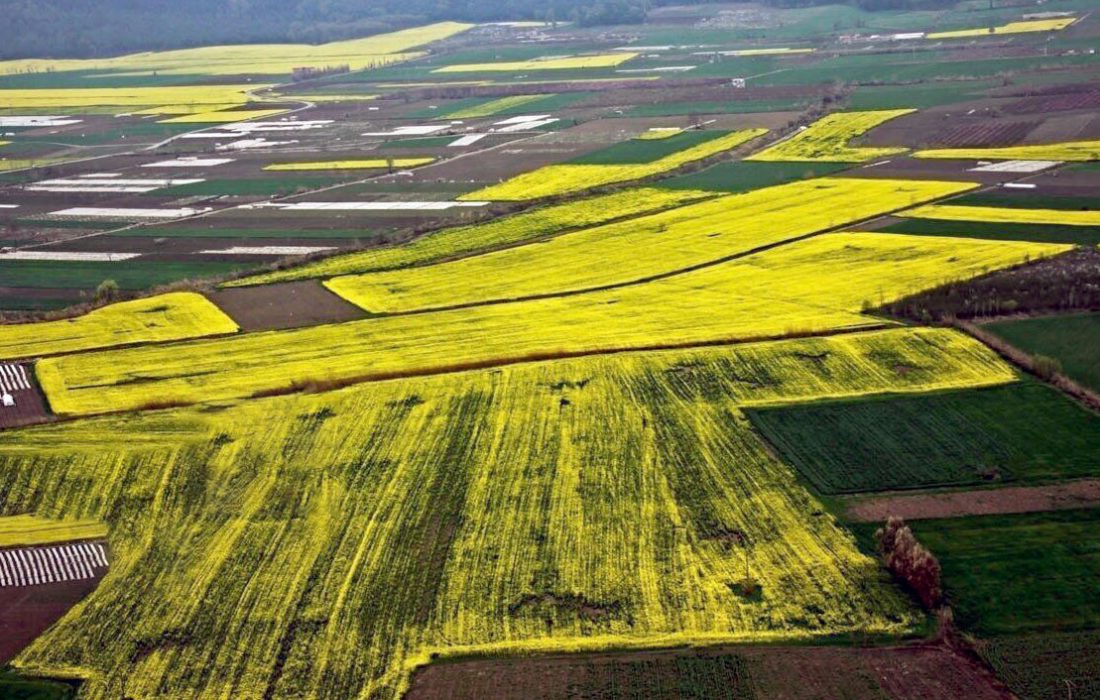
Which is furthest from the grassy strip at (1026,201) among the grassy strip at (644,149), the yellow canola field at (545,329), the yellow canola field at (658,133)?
the yellow canola field at (658,133)

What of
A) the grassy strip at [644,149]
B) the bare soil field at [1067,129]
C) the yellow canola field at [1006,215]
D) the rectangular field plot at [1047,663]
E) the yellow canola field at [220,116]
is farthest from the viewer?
the yellow canola field at [220,116]

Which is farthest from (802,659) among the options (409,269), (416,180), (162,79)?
(162,79)

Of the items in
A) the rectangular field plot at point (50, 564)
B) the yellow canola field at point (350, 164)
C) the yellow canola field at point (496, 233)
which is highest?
the rectangular field plot at point (50, 564)

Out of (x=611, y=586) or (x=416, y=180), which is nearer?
(x=611, y=586)

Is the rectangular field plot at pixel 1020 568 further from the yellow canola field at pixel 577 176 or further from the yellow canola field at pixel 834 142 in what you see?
the yellow canola field at pixel 834 142

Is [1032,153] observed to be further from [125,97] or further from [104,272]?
[125,97]

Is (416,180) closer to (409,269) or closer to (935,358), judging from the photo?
(409,269)

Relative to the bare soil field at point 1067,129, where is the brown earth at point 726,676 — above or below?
above

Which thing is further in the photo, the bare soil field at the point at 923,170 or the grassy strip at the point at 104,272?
the bare soil field at the point at 923,170
